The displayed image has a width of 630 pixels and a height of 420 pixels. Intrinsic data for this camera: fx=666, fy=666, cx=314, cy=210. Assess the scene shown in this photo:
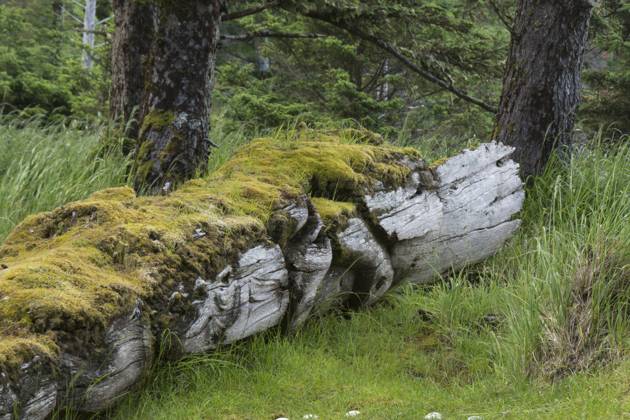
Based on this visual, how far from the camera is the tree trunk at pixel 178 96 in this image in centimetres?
580

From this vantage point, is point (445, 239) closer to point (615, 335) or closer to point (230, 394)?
point (615, 335)

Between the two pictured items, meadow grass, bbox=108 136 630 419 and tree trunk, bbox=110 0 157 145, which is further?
tree trunk, bbox=110 0 157 145

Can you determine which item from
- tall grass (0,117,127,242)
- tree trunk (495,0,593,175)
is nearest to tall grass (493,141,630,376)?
tree trunk (495,0,593,175)

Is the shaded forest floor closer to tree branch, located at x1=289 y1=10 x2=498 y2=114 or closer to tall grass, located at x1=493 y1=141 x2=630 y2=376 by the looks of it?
tall grass, located at x1=493 y1=141 x2=630 y2=376

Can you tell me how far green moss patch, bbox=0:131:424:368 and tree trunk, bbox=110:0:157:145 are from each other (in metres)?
2.50

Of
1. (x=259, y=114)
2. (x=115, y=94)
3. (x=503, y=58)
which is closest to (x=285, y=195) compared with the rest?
(x=115, y=94)

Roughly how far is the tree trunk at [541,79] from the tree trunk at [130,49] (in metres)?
3.82

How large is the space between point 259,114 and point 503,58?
417 centimetres

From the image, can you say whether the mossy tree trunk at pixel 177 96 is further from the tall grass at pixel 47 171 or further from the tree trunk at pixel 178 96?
the tall grass at pixel 47 171

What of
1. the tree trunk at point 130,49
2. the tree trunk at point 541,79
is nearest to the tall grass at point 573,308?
the tree trunk at point 541,79

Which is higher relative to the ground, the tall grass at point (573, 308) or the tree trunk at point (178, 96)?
the tree trunk at point (178, 96)

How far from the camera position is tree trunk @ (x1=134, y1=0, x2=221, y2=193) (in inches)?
228

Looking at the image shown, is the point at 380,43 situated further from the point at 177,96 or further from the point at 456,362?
the point at 456,362

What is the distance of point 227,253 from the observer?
382cm
